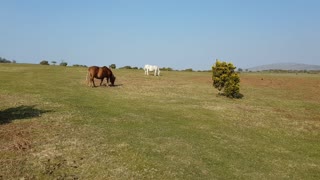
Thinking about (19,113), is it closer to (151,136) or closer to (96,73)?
(151,136)

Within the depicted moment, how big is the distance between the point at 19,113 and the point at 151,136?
8.42 meters

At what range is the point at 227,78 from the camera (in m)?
33.6

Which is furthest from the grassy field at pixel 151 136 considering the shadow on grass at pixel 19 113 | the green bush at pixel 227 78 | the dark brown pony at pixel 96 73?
the dark brown pony at pixel 96 73

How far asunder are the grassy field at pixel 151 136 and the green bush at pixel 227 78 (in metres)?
1.13

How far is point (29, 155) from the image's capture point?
46.5 feet

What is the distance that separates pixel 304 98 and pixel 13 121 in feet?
86.5

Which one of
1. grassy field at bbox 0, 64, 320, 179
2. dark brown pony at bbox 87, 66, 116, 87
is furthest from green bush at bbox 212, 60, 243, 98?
dark brown pony at bbox 87, 66, 116, 87

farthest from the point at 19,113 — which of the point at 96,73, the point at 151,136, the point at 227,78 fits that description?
the point at 227,78

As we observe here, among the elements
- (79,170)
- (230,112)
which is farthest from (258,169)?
(230,112)

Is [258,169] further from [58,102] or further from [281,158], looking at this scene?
[58,102]

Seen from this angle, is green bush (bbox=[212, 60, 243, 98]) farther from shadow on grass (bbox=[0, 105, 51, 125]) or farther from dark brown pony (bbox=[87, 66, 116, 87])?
shadow on grass (bbox=[0, 105, 51, 125])

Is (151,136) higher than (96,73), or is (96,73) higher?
(96,73)

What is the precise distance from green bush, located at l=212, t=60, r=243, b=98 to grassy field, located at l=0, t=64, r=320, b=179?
3.72 feet

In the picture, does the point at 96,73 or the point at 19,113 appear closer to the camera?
the point at 19,113
